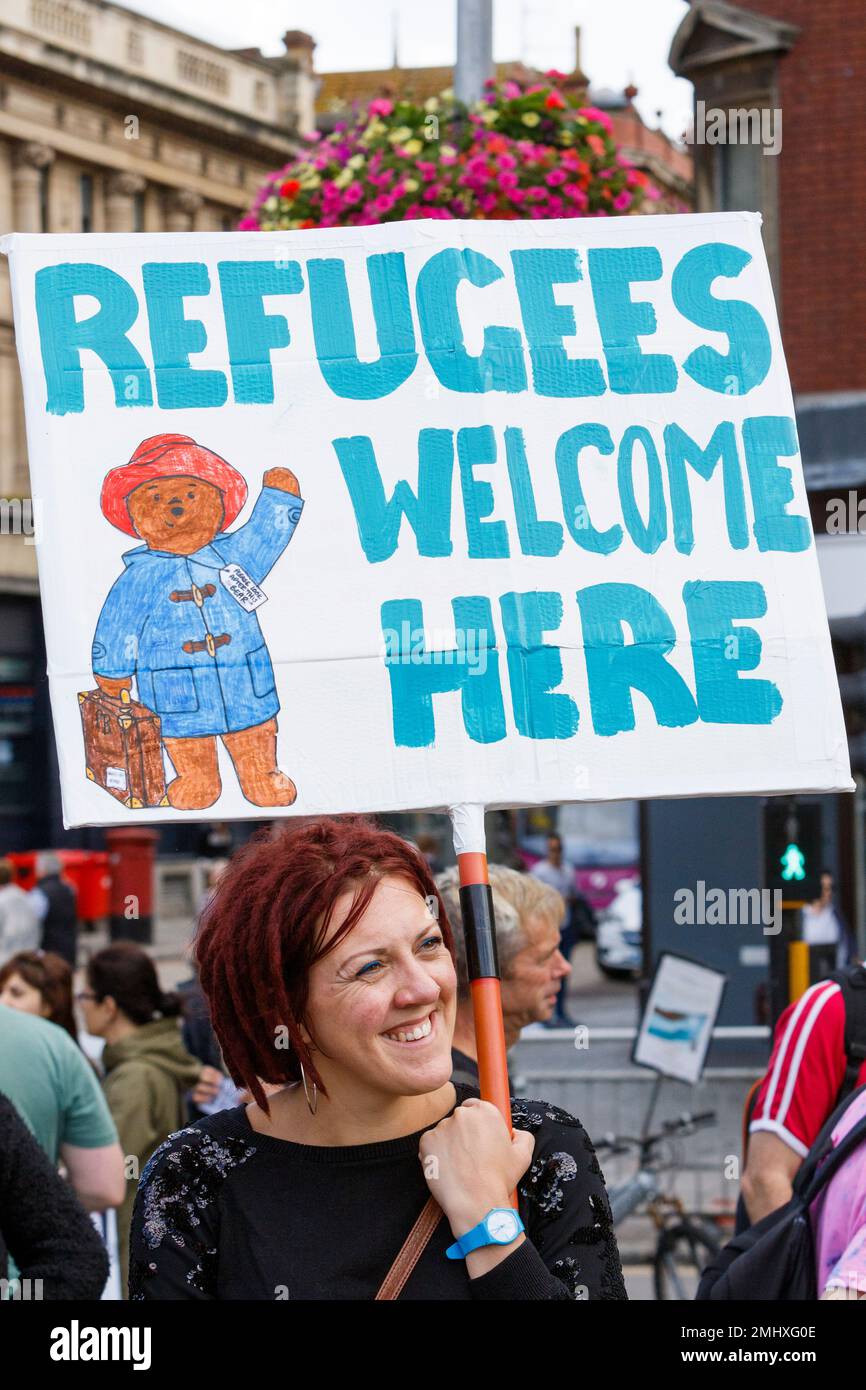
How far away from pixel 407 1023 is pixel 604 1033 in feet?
35.2

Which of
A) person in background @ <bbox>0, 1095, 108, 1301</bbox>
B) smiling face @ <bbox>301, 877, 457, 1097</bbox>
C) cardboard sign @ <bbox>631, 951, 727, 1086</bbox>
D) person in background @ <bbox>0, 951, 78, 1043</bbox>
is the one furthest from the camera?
cardboard sign @ <bbox>631, 951, 727, 1086</bbox>

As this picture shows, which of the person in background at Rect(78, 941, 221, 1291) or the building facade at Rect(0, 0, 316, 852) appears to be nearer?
the person in background at Rect(78, 941, 221, 1291)

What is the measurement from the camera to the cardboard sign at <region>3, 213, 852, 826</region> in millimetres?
2729

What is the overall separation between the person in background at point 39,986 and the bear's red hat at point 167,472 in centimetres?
303

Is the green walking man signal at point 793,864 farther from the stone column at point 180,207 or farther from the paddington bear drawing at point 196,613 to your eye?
the stone column at point 180,207

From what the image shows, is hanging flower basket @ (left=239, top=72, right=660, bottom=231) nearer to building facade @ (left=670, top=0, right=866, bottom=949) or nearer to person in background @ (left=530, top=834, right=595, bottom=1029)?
building facade @ (left=670, top=0, right=866, bottom=949)

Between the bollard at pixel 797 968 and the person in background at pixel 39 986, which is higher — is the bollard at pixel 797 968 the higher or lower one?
the lower one

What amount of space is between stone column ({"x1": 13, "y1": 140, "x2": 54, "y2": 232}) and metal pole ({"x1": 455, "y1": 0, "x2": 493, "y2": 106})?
75.1ft

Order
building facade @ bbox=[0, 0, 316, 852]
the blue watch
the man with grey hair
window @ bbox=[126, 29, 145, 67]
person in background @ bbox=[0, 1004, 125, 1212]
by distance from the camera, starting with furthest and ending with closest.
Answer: window @ bbox=[126, 29, 145, 67]
building facade @ bbox=[0, 0, 316, 852]
person in background @ bbox=[0, 1004, 125, 1212]
the man with grey hair
the blue watch

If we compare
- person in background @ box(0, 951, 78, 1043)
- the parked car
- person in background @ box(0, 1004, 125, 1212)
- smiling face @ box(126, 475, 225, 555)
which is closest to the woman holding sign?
smiling face @ box(126, 475, 225, 555)

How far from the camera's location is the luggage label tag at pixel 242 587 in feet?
9.06

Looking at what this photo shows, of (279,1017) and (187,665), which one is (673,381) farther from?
(279,1017)

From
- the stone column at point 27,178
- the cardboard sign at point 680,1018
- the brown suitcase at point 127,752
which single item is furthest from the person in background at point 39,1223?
the stone column at point 27,178
